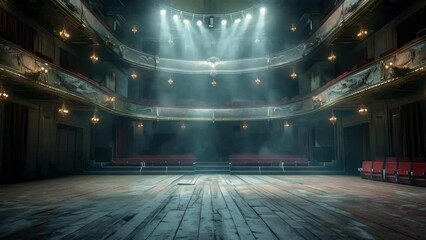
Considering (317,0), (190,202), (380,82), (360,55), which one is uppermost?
(317,0)

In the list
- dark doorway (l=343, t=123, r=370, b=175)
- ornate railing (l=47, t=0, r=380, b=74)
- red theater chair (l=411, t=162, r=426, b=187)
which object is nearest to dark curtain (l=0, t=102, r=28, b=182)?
ornate railing (l=47, t=0, r=380, b=74)

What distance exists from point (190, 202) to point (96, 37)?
10796 millimetres

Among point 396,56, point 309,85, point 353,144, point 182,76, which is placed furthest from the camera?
point 182,76

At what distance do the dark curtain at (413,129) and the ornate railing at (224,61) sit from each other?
3.98 metres

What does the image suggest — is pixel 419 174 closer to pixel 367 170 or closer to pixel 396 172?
pixel 396 172

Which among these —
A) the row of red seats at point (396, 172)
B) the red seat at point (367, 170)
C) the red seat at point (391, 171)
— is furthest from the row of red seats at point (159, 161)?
the red seat at point (391, 171)

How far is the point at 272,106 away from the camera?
66.9 feet

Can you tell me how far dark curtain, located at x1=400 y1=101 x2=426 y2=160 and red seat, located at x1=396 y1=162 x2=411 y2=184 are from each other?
1.79ft

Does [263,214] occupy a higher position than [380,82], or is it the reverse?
[380,82]

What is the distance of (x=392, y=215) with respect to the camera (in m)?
4.87

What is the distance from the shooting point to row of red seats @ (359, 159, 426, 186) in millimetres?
9859

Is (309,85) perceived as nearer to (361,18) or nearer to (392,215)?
(361,18)

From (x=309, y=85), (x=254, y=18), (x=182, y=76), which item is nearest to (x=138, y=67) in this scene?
(x=182, y=76)

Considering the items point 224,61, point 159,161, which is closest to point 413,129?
point 224,61
